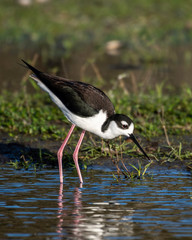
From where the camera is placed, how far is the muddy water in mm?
4832

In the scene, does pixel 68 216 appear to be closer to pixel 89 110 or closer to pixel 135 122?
pixel 89 110

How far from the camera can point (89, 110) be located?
21.2 feet

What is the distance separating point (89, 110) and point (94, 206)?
128 cm

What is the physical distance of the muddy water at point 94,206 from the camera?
4832mm

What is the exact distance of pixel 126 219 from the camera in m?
5.17

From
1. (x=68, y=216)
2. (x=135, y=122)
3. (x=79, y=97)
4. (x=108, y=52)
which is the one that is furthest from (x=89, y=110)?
(x=108, y=52)

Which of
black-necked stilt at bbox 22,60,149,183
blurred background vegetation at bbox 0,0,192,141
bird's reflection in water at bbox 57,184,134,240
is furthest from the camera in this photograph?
blurred background vegetation at bbox 0,0,192,141

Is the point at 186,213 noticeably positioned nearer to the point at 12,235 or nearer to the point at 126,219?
the point at 126,219

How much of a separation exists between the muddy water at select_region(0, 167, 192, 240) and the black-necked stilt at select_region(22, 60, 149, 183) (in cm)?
39

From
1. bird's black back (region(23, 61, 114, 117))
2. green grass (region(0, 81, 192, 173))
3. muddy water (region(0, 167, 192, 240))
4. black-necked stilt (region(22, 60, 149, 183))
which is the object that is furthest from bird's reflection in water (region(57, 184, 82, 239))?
green grass (region(0, 81, 192, 173))

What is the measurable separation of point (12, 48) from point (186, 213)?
45.3 feet

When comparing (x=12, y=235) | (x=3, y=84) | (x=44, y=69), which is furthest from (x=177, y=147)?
(x=44, y=69)

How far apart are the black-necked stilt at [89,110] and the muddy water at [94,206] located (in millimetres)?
387

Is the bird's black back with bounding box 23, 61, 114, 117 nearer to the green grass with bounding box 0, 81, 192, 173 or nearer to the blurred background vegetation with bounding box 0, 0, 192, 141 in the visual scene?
the green grass with bounding box 0, 81, 192, 173
